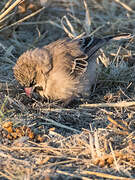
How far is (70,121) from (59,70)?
2.49 feet

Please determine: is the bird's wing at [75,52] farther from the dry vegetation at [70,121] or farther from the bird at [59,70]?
the dry vegetation at [70,121]

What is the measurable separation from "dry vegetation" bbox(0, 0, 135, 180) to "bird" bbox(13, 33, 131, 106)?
0.18 metres

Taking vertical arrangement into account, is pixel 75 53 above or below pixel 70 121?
above

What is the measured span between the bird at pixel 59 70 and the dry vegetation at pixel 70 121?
0.60ft

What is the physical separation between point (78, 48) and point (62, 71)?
52 cm

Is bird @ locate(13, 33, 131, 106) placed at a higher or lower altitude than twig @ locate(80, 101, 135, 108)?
higher

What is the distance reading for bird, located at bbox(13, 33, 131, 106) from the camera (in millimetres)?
4520

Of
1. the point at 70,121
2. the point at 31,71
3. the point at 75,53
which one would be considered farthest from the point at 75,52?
the point at 70,121

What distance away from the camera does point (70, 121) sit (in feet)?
14.1

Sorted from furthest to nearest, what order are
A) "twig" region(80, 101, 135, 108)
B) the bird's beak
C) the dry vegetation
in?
1. the bird's beak
2. "twig" region(80, 101, 135, 108)
3. the dry vegetation

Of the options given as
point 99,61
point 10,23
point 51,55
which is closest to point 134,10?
point 99,61

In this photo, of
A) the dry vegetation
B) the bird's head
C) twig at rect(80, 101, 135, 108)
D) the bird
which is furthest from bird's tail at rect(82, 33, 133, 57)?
twig at rect(80, 101, 135, 108)

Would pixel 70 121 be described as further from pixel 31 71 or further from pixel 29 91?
pixel 31 71

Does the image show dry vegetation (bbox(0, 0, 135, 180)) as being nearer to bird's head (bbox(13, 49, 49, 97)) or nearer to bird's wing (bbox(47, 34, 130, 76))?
bird's head (bbox(13, 49, 49, 97))
